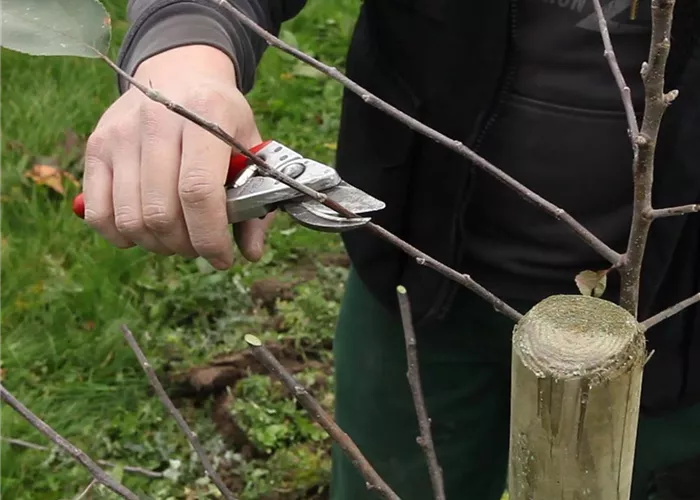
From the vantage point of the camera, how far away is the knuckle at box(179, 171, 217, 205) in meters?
0.72

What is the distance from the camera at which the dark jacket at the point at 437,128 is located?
912 mm

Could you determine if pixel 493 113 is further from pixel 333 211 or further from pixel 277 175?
pixel 277 175

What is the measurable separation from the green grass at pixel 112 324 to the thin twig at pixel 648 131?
122 centimetres

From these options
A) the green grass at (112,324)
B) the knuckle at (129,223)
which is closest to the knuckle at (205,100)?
the knuckle at (129,223)

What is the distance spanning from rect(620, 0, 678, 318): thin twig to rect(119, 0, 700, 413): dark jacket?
16.6 inches

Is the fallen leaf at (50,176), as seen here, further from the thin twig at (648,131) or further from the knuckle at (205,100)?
the thin twig at (648,131)

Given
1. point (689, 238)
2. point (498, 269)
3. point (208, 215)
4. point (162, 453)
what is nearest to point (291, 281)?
point (162, 453)

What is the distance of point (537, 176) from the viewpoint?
40.7 inches

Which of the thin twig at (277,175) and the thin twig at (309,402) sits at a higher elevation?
the thin twig at (277,175)

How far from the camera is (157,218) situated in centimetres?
75

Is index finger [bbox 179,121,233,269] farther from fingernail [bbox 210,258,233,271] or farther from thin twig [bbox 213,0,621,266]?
thin twig [bbox 213,0,621,266]

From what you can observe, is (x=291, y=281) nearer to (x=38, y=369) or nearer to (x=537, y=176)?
(x=38, y=369)

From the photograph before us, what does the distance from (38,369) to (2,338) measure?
0.37 feet

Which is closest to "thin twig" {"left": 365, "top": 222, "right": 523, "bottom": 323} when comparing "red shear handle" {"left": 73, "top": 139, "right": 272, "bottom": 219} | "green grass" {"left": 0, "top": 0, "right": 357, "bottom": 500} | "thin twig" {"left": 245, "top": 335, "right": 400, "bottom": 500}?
"thin twig" {"left": 245, "top": 335, "right": 400, "bottom": 500}
